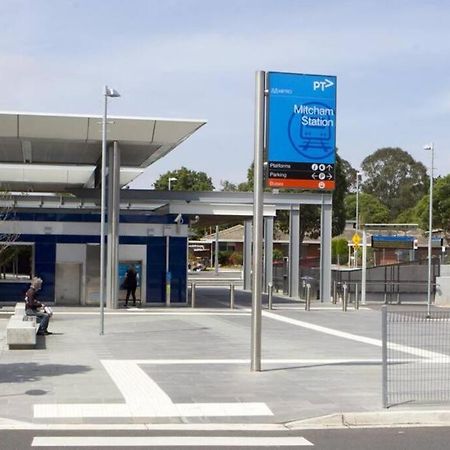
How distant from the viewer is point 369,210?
96.7 meters

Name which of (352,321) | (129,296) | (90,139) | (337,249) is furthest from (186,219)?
(337,249)

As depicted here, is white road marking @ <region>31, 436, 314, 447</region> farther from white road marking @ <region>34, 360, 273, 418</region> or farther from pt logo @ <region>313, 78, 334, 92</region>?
pt logo @ <region>313, 78, 334, 92</region>

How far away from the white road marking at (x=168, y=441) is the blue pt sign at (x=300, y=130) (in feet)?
19.9

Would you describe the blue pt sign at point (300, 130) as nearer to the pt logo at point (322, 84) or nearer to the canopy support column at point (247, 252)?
the pt logo at point (322, 84)

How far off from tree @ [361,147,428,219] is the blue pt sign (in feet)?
291

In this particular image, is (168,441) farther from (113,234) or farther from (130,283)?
(130,283)

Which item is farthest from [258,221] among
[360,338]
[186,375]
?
[360,338]

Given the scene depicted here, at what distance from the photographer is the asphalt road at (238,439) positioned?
9.60m

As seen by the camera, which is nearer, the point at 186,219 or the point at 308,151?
the point at 308,151

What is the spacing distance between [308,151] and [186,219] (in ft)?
Result: 76.0

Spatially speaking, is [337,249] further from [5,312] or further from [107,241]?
[5,312]

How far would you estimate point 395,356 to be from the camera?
16.0m

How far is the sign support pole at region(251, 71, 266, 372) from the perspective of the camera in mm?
15039

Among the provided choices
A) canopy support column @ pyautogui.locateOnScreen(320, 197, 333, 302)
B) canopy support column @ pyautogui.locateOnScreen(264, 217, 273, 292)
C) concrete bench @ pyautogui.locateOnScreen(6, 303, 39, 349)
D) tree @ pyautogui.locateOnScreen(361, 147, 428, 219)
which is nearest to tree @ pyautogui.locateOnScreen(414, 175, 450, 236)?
canopy support column @ pyautogui.locateOnScreen(264, 217, 273, 292)
